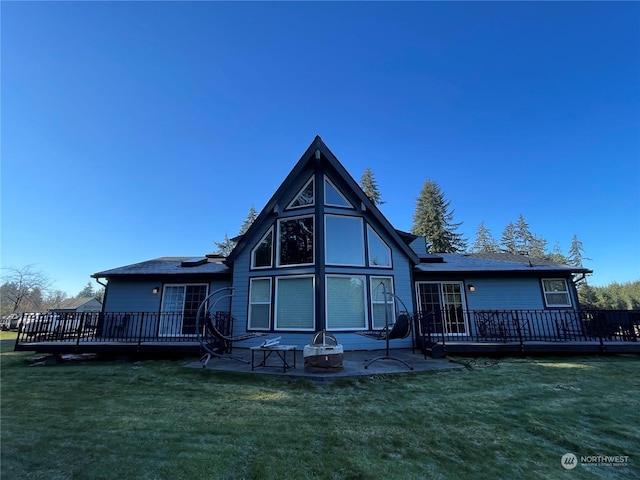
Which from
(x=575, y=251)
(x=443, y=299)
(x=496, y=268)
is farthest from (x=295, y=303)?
(x=575, y=251)

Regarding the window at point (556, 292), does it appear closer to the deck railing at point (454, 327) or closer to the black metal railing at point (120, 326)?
the deck railing at point (454, 327)

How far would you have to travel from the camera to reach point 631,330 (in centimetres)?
855

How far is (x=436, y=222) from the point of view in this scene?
3053 centimetres

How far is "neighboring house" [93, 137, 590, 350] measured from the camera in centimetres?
904

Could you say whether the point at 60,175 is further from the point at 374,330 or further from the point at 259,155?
the point at 374,330

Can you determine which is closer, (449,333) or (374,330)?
(374,330)

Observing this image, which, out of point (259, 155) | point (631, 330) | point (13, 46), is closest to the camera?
point (13, 46)

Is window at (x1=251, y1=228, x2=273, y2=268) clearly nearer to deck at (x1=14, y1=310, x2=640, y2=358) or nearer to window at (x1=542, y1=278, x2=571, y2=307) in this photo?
deck at (x1=14, y1=310, x2=640, y2=358)

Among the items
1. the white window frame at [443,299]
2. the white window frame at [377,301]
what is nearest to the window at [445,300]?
the white window frame at [443,299]

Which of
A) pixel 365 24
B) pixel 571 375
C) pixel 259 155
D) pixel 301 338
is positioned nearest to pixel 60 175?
pixel 259 155

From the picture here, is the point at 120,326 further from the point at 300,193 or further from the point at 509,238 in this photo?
the point at 509,238

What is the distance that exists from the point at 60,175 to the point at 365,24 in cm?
1585

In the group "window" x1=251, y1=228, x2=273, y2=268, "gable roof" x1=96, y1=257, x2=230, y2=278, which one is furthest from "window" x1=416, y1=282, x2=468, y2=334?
"gable roof" x1=96, y1=257, x2=230, y2=278

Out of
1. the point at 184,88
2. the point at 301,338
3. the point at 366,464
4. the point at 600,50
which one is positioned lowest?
the point at 366,464
